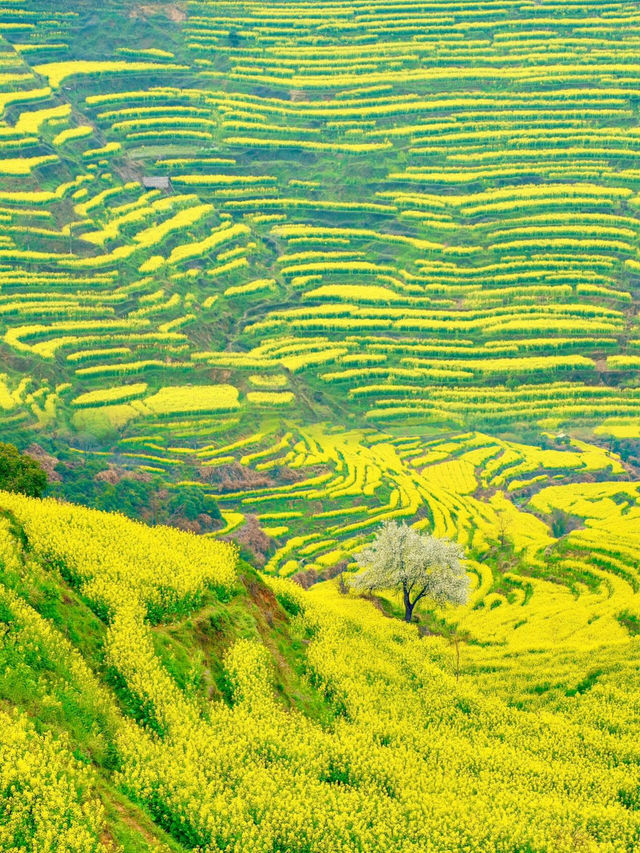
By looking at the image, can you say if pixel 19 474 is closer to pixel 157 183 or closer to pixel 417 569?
pixel 417 569

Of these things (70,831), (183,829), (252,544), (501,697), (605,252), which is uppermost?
(605,252)

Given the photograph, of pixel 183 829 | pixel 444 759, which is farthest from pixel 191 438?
pixel 183 829

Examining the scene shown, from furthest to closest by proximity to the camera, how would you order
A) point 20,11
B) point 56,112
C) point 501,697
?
point 20,11, point 56,112, point 501,697

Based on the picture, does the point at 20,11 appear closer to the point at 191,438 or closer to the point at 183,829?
the point at 191,438

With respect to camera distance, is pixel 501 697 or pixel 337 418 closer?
pixel 501 697

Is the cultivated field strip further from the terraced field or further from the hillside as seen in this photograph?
the hillside

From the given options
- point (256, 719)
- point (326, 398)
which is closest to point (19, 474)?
point (256, 719)

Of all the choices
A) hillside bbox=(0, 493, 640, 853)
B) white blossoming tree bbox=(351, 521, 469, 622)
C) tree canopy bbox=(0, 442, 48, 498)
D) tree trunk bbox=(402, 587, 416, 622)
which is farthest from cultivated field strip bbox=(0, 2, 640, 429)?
hillside bbox=(0, 493, 640, 853)
